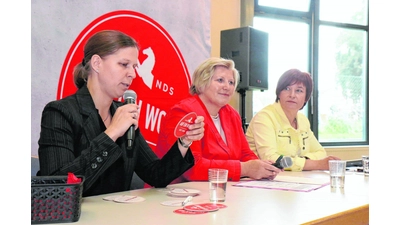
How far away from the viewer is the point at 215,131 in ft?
8.01

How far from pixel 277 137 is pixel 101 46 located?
1.43m

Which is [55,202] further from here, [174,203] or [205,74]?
[205,74]

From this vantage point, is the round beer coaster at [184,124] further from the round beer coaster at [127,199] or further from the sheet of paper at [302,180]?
the sheet of paper at [302,180]

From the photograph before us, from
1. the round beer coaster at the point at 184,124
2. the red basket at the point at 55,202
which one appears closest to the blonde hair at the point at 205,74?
the round beer coaster at the point at 184,124

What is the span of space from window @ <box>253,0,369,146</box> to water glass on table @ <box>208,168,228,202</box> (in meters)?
3.73

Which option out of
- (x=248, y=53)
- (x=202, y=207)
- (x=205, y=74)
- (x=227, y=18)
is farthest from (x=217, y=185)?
(x=227, y=18)

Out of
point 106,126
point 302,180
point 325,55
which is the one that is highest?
point 325,55

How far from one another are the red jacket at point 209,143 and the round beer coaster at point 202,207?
2.35 feet

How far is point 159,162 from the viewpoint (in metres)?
1.99

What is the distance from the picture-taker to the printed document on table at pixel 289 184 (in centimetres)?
185

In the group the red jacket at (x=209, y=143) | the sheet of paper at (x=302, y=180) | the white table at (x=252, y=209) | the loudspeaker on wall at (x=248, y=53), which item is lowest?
the sheet of paper at (x=302, y=180)

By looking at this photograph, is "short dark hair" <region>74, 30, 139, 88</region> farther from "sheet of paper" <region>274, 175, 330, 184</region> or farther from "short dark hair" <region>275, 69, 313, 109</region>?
"short dark hair" <region>275, 69, 313, 109</region>
